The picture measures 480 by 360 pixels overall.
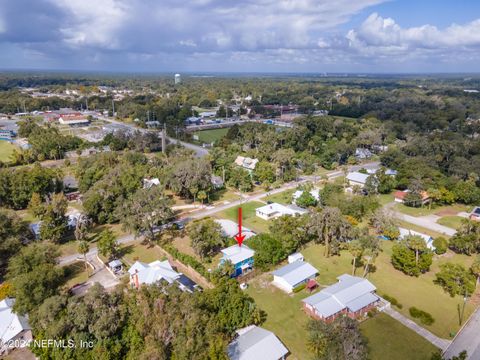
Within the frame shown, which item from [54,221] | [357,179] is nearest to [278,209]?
[357,179]

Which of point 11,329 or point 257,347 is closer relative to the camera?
point 257,347

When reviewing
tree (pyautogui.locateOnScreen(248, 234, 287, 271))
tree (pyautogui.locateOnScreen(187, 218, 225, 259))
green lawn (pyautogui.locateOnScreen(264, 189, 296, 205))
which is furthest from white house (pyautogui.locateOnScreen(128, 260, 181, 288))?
green lawn (pyautogui.locateOnScreen(264, 189, 296, 205))

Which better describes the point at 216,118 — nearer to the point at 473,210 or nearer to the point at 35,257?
the point at 473,210

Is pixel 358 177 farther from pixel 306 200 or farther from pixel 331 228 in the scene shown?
pixel 331 228

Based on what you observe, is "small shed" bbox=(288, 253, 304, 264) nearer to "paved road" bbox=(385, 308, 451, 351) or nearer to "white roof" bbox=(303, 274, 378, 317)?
"white roof" bbox=(303, 274, 378, 317)

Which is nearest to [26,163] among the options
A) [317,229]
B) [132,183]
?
[132,183]

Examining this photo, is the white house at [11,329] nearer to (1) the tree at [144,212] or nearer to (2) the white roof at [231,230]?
(1) the tree at [144,212]
